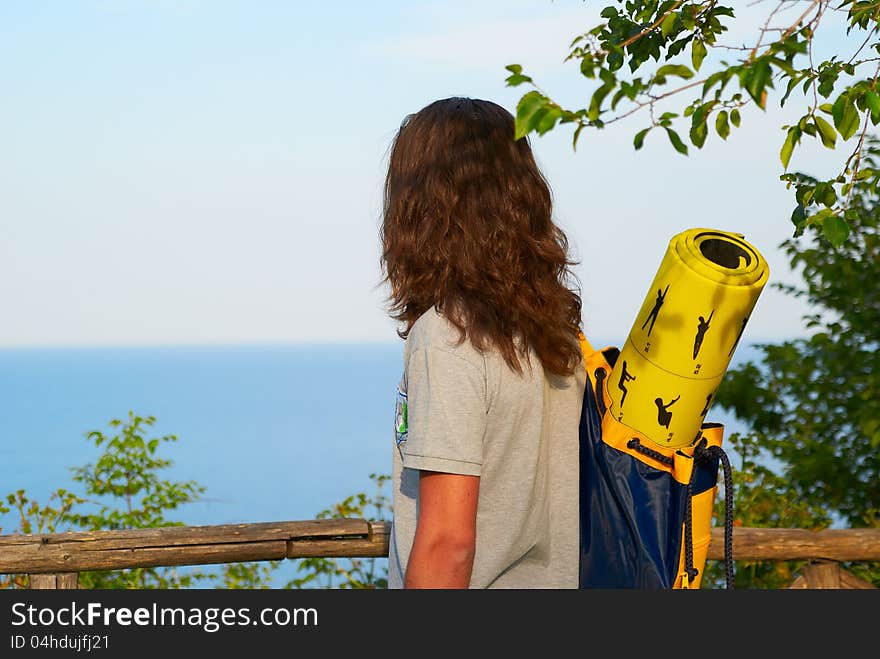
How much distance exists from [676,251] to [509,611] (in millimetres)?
809

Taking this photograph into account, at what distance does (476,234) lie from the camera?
82.3 inches

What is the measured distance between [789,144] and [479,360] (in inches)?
30.8

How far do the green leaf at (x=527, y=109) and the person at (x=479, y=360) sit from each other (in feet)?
1.48

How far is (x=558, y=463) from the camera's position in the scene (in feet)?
7.12

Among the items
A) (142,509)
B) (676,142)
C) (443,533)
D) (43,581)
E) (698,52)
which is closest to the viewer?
(676,142)

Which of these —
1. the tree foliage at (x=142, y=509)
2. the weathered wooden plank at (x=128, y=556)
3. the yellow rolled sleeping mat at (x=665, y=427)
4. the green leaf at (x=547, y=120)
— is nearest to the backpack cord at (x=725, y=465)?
the yellow rolled sleeping mat at (x=665, y=427)

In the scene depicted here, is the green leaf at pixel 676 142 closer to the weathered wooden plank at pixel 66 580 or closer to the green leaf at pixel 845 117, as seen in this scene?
the green leaf at pixel 845 117

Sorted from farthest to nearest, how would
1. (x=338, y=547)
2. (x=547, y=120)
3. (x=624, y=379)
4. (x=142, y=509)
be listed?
1. (x=142, y=509)
2. (x=338, y=547)
3. (x=624, y=379)
4. (x=547, y=120)

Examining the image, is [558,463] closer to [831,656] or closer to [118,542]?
[831,656]

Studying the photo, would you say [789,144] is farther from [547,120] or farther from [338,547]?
[338,547]

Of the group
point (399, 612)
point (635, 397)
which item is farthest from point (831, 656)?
point (399, 612)

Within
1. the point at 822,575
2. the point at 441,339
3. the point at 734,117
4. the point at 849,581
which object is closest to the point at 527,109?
the point at 441,339

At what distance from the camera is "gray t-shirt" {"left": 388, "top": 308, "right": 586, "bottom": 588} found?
196 centimetres

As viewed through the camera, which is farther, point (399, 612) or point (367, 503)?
point (367, 503)
